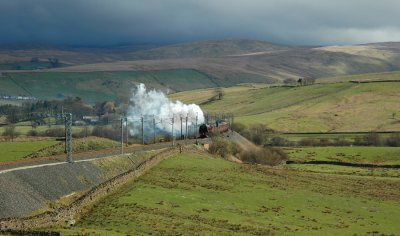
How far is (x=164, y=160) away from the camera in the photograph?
99188 millimetres

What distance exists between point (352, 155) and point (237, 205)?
82.6 m

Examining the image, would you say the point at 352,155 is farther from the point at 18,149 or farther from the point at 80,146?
the point at 18,149

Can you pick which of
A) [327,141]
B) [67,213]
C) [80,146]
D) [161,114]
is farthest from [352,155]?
[67,213]

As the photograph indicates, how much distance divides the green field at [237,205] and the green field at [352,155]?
39.8 m

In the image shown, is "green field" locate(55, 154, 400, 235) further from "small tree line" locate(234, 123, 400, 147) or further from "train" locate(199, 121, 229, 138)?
"small tree line" locate(234, 123, 400, 147)

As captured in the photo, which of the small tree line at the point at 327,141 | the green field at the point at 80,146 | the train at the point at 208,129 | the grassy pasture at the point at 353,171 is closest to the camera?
the green field at the point at 80,146

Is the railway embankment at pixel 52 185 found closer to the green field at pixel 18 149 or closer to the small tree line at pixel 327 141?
the green field at pixel 18 149

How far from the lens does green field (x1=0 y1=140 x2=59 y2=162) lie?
87.5 metres

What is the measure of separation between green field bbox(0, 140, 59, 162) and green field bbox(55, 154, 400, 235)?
1826cm

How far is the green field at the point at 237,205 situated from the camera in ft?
180

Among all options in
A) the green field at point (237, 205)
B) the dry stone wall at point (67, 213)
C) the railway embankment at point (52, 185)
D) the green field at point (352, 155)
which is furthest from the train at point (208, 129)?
the dry stone wall at point (67, 213)

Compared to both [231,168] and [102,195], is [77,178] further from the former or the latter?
[231,168]

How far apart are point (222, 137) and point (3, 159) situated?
7015 centimetres

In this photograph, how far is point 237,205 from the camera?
220ft
